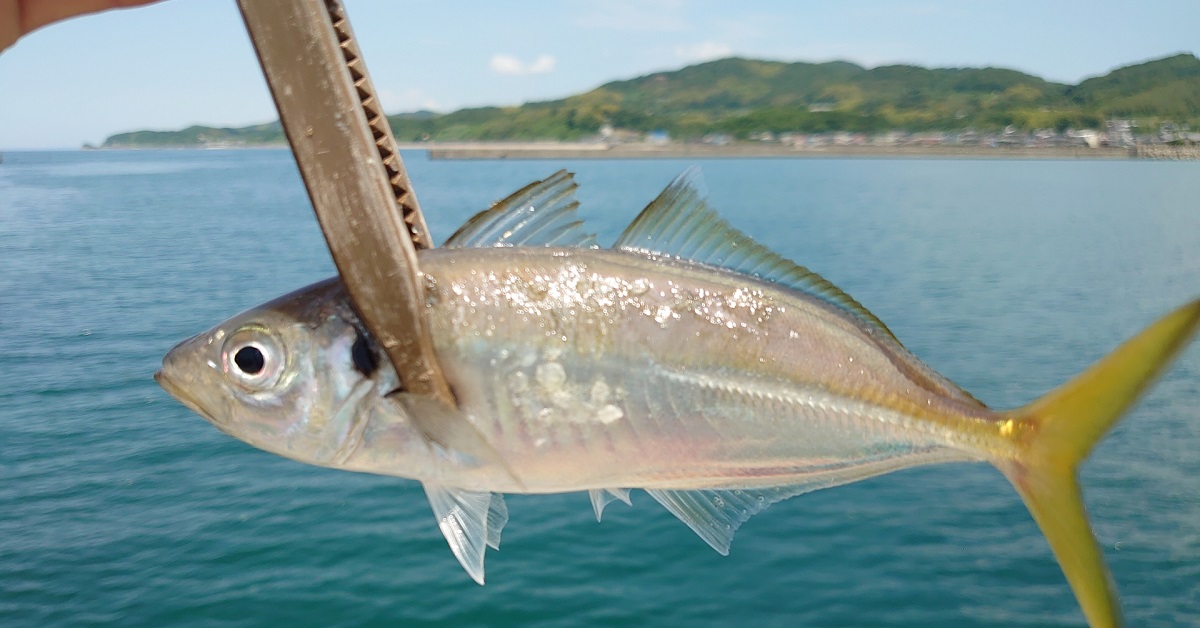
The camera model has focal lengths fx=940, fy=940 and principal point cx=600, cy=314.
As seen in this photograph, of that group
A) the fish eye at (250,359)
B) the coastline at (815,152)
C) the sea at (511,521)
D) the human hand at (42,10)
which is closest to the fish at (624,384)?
the fish eye at (250,359)

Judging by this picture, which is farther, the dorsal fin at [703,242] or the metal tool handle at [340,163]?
the dorsal fin at [703,242]

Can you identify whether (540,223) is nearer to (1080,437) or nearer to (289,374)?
(289,374)

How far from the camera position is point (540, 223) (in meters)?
1.71

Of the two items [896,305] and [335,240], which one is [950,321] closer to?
[896,305]

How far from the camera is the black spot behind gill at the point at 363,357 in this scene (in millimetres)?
1525

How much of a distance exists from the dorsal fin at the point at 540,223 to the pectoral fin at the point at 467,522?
0.45m

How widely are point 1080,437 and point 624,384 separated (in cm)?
75

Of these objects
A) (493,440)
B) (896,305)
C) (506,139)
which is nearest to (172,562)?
(493,440)

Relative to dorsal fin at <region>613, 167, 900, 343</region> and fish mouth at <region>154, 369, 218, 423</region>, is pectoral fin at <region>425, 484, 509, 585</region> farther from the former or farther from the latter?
dorsal fin at <region>613, 167, 900, 343</region>

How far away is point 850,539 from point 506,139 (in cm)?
11523

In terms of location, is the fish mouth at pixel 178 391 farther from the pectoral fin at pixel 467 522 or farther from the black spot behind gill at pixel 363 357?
the pectoral fin at pixel 467 522

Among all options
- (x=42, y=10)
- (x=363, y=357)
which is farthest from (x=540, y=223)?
(x=42, y=10)

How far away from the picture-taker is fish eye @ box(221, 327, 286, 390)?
1.58 metres

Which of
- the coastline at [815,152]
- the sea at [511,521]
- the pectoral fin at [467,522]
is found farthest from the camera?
the coastline at [815,152]
